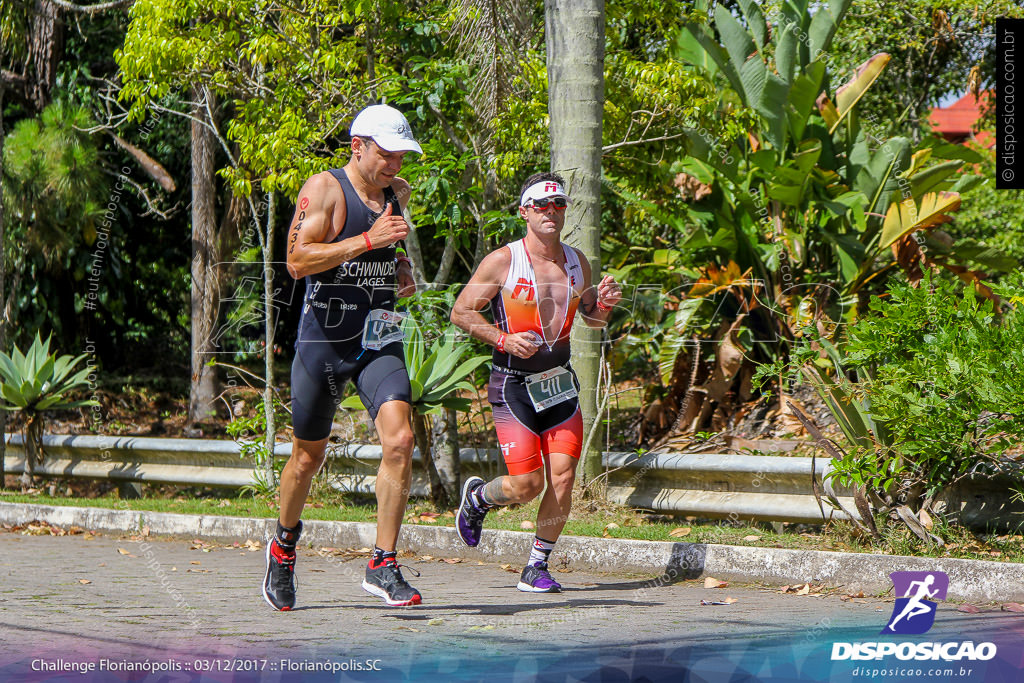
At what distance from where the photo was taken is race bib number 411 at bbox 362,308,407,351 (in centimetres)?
547

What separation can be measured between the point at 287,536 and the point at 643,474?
10.6ft

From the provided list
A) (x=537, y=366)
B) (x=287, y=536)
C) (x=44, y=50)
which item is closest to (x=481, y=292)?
(x=537, y=366)

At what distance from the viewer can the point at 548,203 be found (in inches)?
241

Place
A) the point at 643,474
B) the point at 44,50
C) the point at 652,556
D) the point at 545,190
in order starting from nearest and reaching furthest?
the point at 545,190 < the point at 652,556 < the point at 643,474 < the point at 44,50

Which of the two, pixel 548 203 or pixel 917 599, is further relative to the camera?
pixel 548 203

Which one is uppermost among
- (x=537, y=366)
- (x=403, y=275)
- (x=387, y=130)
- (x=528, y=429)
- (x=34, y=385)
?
(x=387, y=130)

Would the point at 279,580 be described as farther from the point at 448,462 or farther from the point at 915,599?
the point at 448,462

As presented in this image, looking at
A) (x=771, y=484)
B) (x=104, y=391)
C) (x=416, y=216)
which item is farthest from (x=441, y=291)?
(x=104, y=391)

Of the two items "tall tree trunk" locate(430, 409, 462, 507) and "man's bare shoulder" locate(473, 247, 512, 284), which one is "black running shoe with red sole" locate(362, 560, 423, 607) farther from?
"tall tree trunk" locate(430, 409, 462, 507)

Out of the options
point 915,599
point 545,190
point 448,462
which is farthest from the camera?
point 448,462

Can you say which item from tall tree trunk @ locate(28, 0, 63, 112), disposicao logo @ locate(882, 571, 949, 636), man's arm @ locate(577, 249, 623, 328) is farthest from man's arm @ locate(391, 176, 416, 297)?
tall tree trunk @ locate(28, 0, 63, 112)

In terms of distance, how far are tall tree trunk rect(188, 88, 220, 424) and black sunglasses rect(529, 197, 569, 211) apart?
32.1ft

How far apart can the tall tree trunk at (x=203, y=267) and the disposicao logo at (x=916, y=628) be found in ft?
35.9

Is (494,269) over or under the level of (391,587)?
A: over
